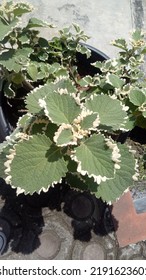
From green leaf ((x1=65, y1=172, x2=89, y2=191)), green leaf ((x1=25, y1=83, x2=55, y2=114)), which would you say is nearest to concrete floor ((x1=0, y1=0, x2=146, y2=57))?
green leaf ((x1=25, y1=83, x2=55, y2=114))

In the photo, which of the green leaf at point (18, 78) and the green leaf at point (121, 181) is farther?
the green leaf at point (18, 78)

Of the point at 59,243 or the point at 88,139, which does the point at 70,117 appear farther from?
the point at 59,243

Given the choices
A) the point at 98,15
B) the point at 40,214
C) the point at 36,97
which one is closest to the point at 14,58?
the point at 36,97

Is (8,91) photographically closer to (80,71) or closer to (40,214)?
(80,71)

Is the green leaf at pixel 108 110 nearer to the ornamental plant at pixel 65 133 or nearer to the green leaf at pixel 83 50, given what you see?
the ornamental plant at pixel 65 133

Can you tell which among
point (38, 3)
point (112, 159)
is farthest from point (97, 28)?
point (112, 159)

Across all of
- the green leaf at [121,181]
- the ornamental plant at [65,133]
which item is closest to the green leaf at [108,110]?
the ornamental plant at [65,133]
